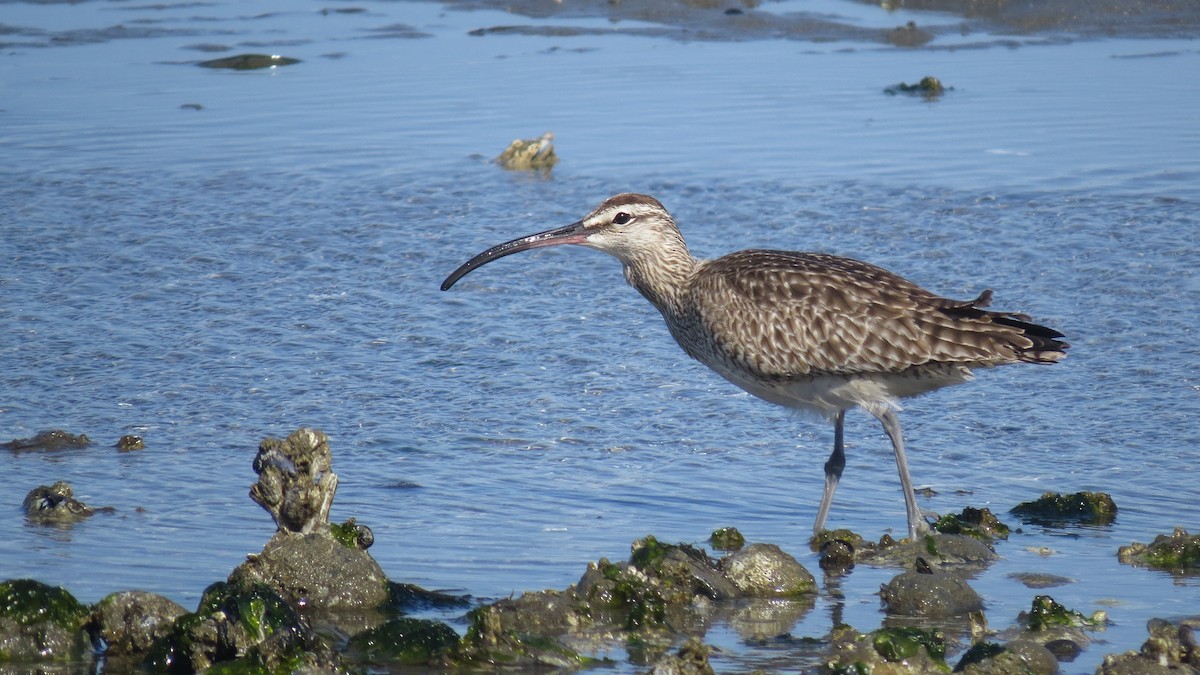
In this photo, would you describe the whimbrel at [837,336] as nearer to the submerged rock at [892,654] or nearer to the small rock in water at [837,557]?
the small rock in water at [837,557]

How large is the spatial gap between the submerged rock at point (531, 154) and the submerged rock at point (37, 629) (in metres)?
8.14

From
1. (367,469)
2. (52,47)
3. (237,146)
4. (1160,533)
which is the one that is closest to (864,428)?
(1160,533)

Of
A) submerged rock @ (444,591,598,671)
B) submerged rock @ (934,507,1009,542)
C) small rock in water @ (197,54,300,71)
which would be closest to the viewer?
submerged rock @ (444,591,598,671)

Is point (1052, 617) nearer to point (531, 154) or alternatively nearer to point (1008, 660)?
point (1008, 660)

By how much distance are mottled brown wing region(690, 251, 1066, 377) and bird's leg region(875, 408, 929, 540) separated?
24 centimetres

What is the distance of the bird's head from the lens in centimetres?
854

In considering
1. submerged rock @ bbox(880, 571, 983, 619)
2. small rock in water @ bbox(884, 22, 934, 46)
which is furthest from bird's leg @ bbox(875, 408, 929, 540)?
small rock in water @ bbox(884, 22, 934, 46)

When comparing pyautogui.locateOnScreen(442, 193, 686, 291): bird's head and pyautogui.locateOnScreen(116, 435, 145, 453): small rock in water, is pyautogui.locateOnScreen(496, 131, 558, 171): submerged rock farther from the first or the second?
pyautogui.locateOnScreen(116, 435, 145, 453): small rock in water

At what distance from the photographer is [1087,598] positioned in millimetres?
6395

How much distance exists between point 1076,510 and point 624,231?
2686 millimetres

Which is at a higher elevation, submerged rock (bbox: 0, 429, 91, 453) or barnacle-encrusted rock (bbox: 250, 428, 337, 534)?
barnacle-encrusted rock (bbox: 250, 428, 337, 534)

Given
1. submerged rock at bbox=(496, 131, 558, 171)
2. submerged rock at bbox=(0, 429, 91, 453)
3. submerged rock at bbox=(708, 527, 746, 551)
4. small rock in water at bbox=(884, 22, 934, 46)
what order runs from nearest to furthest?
1. submerged rock at bbox=(708, 527, 746, 551)
2. submerged rock at bbox=(0, 429, 91, 453)
3. submerged rock at bbox=(496, 131, 558, 171)
4. small rock in water at bbox=(884, 22, 934, 46)

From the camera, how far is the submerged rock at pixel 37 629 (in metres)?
5.73

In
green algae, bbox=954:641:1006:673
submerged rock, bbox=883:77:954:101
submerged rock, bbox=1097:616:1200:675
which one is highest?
submerged rock, bbox=883:77:954:101
